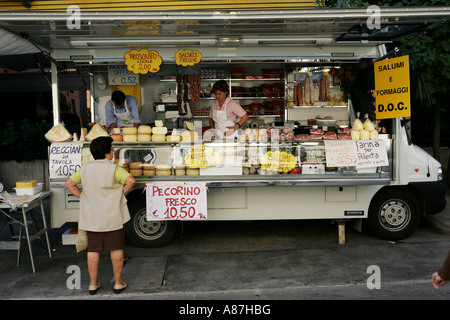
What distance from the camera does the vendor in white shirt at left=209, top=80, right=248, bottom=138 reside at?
6750 millimetres

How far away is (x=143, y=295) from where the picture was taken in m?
4.69

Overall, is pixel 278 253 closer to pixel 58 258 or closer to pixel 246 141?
pixel 246 141

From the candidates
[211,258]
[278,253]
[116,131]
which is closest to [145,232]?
[211,258]

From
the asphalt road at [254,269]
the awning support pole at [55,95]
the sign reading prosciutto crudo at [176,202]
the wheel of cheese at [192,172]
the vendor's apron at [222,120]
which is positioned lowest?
the asphalt road at [254,269]

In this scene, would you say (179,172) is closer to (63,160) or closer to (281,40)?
(63,160)

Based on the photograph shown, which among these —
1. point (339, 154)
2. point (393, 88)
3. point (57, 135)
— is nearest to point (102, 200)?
point (57, 135)

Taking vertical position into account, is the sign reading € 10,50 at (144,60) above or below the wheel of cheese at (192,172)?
above

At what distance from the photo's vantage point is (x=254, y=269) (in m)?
5.41

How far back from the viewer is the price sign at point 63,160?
582 cm

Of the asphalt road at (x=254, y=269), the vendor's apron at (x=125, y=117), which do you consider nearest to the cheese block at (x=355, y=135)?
the asphalt road at (x=254, y=269)

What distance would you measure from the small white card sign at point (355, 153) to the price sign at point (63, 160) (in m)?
3.53

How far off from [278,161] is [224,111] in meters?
1.41

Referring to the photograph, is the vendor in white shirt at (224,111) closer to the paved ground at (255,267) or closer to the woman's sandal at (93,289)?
the paved ground at (255,267)

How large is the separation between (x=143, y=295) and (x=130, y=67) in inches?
129
